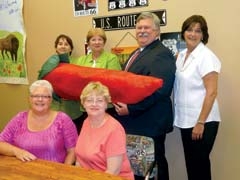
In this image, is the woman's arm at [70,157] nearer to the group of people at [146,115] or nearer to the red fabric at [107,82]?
the group of people at [146,115]

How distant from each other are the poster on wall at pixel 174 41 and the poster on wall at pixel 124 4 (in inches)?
12.8

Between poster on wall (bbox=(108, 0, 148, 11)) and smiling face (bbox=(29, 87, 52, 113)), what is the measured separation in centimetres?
121

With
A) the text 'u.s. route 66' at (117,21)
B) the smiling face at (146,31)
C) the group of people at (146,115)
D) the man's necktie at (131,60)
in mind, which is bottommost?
the group of people at (146,115)

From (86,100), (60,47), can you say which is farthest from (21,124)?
(60,47)

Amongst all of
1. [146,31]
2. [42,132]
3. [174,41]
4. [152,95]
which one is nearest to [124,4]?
[174,41]

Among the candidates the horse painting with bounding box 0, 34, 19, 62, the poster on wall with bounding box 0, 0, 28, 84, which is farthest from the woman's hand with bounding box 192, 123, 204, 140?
the horse painting with bounding box 0, 34, 19, 62

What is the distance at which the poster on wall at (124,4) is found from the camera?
3088 millimetres

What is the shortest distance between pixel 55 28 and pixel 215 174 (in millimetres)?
2037

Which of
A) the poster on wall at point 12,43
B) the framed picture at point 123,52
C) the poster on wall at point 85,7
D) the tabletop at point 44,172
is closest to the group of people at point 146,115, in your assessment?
the tabletop at point 44,172

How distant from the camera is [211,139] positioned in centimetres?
251

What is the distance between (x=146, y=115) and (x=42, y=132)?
71cm

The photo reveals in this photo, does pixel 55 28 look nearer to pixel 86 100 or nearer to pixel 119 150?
pixel 86 100

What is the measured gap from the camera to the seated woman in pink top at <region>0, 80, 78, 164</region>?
2.22 metres

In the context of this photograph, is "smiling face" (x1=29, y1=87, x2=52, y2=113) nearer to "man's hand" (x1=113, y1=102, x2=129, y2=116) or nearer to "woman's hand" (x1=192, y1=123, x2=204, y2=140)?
"man's hand" (x1=113, y1=102, x2=129, y2=116)
